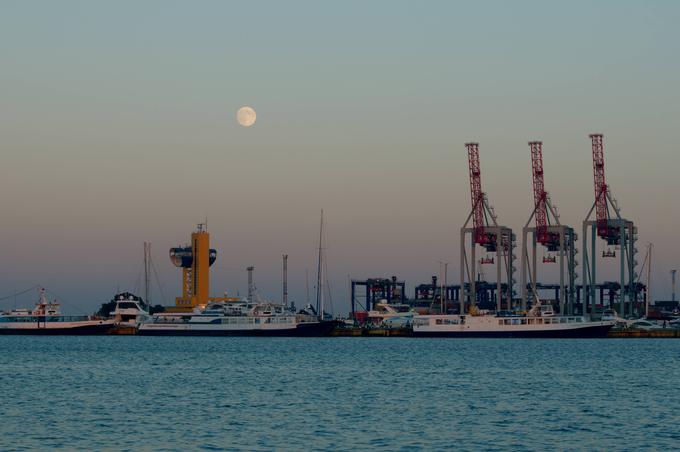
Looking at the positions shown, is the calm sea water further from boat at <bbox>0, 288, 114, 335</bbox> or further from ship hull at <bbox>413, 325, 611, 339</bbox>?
boat at <bbox>0, 288, 114, 335</bbox>

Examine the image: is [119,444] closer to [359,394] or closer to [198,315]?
[359,394]

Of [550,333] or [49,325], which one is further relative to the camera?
[49,325]

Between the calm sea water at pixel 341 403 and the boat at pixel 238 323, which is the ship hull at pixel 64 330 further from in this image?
the calm sea water at pixel 341 403

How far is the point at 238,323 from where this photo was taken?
179m

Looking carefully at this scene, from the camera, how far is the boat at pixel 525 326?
538 ft

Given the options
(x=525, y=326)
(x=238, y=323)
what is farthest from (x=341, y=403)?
(x=238, y=323)

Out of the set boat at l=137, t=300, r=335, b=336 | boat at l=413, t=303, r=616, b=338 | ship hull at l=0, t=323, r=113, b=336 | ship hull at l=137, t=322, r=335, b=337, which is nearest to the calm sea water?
boat at l=413, t=303, r=616, b=338

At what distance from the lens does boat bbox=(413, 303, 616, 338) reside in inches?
6462

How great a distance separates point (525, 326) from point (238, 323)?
1781 inches

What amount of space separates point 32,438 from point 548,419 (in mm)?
25902

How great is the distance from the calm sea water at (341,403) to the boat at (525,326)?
151 ft

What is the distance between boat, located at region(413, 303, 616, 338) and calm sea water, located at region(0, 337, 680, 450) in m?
46.0

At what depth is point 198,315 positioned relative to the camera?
18225 cm

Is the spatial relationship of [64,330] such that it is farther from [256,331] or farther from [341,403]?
[341,403]
